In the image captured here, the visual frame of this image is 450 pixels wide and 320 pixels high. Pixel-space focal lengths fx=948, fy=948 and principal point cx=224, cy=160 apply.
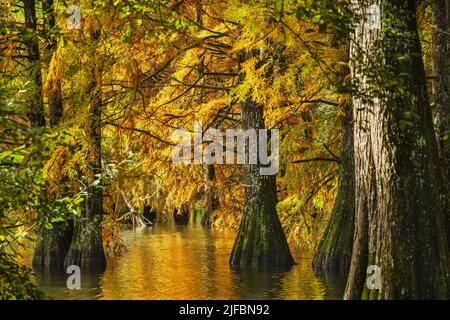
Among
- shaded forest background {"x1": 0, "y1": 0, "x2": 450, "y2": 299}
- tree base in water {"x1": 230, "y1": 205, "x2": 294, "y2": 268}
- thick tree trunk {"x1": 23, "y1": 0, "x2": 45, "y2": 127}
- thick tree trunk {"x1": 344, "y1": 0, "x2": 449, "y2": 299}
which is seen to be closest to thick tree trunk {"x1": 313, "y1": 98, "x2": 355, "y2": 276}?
shaded forest background {"x1": 0, "y1": 0, "x2": 450, "y2": 299}

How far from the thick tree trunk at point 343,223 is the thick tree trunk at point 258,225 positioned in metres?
1.19

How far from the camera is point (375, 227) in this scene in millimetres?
10922

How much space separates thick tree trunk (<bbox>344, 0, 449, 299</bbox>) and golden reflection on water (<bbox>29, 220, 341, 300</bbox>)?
5744 mm

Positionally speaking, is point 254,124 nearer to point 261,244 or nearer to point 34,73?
point 261,244

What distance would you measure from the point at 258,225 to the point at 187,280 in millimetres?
2383

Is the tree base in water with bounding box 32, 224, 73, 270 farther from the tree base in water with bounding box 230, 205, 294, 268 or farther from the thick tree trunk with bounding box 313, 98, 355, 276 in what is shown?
the thick tree trunk with bounding box 313, 98, 355, 276

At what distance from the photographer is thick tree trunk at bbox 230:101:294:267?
21.0 meters

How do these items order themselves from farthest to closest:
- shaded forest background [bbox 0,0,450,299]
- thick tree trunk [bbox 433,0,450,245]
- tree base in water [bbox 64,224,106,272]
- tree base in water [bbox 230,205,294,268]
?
1. tree base in water [bbox 64,224,106,272]
2. tree base in water [bbox 230,205,294,268]
3. thick tree trunk [bbox 433,0,450,245]
4. shaded forest background [bbox 0,0,450,299]

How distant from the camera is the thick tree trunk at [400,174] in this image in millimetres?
10742

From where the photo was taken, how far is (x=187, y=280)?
19.7 meters

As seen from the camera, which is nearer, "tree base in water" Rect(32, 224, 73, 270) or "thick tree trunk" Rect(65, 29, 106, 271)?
"thick tree trunk" Rect(65, 29, 106, 271)
